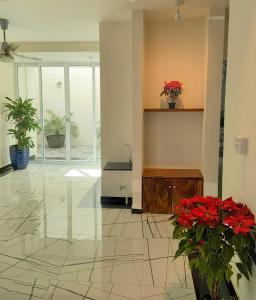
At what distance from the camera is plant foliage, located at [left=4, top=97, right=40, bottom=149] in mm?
6992

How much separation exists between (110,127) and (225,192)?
2.59 metres

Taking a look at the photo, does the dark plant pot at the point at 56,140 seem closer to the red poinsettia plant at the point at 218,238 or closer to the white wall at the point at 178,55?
the white wall at the point at 178,55

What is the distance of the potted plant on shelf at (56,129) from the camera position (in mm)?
8023

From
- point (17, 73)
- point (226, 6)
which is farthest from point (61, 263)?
point (17, 73)

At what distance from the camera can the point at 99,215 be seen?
437 centimetres

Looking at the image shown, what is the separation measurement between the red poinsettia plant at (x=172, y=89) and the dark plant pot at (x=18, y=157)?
4078 millimetres

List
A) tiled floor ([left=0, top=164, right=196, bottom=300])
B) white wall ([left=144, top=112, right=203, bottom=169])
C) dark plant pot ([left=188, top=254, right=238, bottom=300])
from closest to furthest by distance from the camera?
1. dark plant pot ([left=188, top=254, right=238, bottom=300])
2. tiled floor ([left=0, top=164, right=196, bottom=300])
3. white wall ([left=144, top=112, right=203, bottom=169])

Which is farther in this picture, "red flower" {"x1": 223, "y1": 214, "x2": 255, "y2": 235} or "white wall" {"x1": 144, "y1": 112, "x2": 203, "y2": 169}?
"white wall" {"x1": 144, "y1": 112, "x2": 203, "y2": 169}

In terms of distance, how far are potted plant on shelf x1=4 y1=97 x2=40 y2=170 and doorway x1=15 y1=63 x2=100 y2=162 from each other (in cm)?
78

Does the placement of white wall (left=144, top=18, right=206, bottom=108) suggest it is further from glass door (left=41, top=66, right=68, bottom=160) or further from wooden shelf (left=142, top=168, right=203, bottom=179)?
glass door (left=41, top=66, right=68, bottom=160)

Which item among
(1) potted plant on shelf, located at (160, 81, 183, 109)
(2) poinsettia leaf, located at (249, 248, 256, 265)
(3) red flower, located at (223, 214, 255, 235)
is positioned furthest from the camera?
(1) potted plant on shelf, located at (160, 81, 183, 109)

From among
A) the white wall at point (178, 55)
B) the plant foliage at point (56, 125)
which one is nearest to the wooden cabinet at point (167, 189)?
the white wall at point (178, 55)

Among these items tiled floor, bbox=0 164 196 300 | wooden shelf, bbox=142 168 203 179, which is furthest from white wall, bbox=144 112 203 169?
tiled floor, bbox=0 164 196 300

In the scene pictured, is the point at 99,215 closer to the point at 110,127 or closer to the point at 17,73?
the point at 110,127
